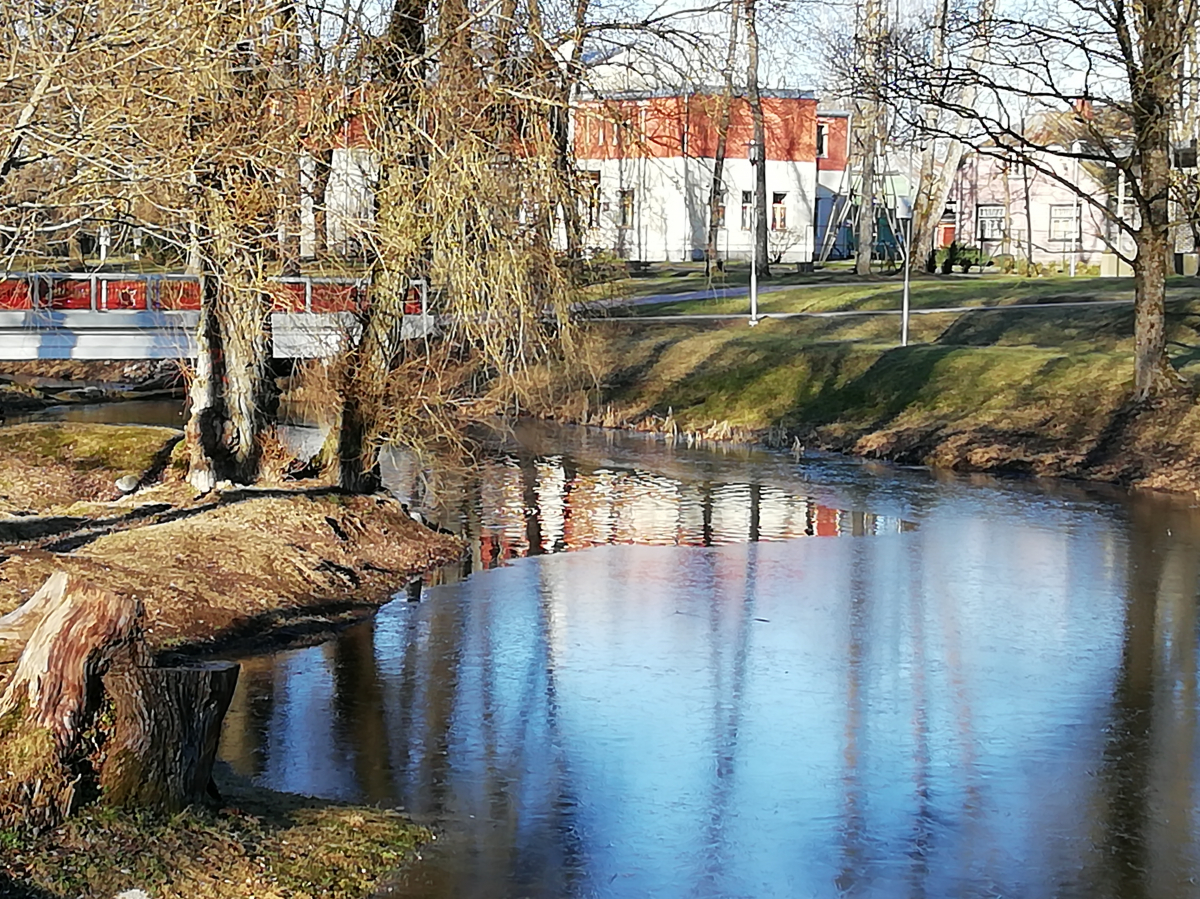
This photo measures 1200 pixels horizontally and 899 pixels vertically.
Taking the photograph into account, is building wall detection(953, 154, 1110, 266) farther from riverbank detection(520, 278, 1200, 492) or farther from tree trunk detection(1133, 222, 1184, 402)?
tree trunk detection(1133, 222, 1184, 402)

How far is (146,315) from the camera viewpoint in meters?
23.8

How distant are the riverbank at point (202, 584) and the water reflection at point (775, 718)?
534 mm

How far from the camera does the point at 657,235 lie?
6066 centimetres

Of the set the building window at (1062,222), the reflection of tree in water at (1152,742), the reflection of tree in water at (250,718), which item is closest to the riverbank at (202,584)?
the reflection of tree in water at (250,718)

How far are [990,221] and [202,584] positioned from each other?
55.6 meters

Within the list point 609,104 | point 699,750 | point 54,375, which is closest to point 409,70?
point 609,104

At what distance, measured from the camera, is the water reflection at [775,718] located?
9.59 metres

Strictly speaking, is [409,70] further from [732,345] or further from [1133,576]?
[732,345]

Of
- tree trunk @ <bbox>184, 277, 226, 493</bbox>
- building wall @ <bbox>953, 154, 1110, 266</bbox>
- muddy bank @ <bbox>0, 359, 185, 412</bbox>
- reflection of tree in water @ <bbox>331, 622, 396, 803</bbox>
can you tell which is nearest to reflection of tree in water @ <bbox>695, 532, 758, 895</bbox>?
reflection of tree in water @ <bbox>331, 622, 396, 803</bbox>

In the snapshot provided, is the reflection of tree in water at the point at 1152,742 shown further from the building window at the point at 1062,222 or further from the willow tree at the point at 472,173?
the building window at the point at 1062,222

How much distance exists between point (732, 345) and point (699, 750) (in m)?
25.7

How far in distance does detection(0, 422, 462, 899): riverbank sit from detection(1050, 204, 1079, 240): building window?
4580cm

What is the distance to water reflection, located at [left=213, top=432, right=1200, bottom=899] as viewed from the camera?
9586 mm

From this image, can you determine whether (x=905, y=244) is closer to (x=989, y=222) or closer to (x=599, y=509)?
(x=989, y=222)
